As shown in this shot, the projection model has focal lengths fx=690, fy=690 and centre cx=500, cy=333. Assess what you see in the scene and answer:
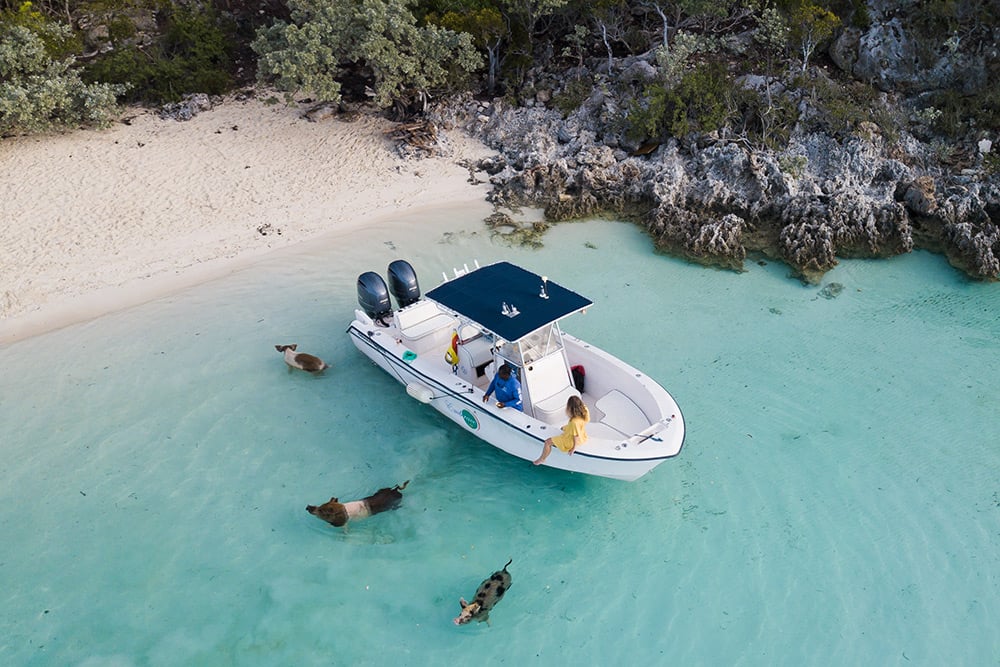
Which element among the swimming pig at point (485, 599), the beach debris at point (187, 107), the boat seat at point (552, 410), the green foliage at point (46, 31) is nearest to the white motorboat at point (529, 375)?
the boat seat at point (552, 410)

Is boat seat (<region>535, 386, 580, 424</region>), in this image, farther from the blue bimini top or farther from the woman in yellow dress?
the blue bimini top

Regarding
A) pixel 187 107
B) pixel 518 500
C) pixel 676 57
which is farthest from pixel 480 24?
pixel 518 500

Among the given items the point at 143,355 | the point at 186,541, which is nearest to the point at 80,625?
the point at 186,541

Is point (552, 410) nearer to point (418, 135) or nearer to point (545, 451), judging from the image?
point (545, 451)

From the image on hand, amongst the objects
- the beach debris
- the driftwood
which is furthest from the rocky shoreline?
the beach debris

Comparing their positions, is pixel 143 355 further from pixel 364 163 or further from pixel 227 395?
pixel 364 163

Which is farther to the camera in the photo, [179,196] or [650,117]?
[650,117]

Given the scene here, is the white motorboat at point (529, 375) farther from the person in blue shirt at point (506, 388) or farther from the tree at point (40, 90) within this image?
the tree at point (40, 90)
